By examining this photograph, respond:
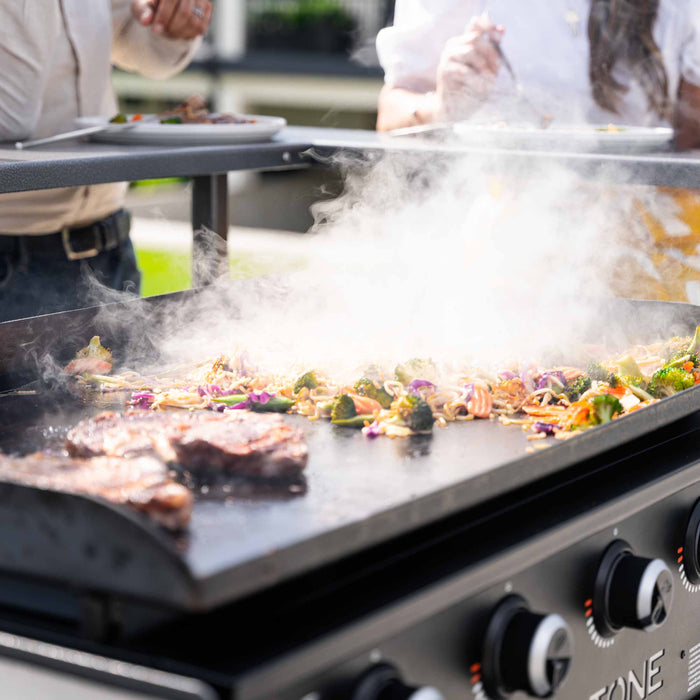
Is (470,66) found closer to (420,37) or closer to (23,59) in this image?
(420,37)

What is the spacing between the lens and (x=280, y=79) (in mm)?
14039

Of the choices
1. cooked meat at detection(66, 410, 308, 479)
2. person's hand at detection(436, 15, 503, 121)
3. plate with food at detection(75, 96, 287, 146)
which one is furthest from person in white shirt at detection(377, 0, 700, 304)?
cooked meat at detection(66, 410, 308, 479)

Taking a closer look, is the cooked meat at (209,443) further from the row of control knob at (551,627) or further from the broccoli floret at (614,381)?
the broccoli floret at (614,381)

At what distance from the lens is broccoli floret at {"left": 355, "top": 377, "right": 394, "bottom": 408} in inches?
63.7

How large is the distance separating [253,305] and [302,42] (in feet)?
44.0

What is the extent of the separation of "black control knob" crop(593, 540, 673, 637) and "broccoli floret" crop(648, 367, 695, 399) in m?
0.42

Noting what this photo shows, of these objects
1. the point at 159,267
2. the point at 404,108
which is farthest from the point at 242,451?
the point at 159,267

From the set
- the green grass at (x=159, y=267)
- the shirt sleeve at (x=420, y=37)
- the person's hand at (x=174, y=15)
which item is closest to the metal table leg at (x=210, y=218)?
the person's hand at (x=174, y=15)

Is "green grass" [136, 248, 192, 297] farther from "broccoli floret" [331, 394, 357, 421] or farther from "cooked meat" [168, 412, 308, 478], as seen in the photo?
"cooked meat" [168, 412, 308, 478]

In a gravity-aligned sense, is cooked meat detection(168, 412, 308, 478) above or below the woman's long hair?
below

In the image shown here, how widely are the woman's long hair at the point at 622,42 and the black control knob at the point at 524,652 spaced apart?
6.83 feet

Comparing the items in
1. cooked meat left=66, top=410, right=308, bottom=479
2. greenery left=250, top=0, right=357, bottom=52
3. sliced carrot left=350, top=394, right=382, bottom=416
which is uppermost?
greenery left=250, top=0, right=357, bottom=52

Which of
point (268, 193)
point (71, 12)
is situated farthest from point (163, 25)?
point (268, 193)

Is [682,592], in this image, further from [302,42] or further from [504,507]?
[302,42]
